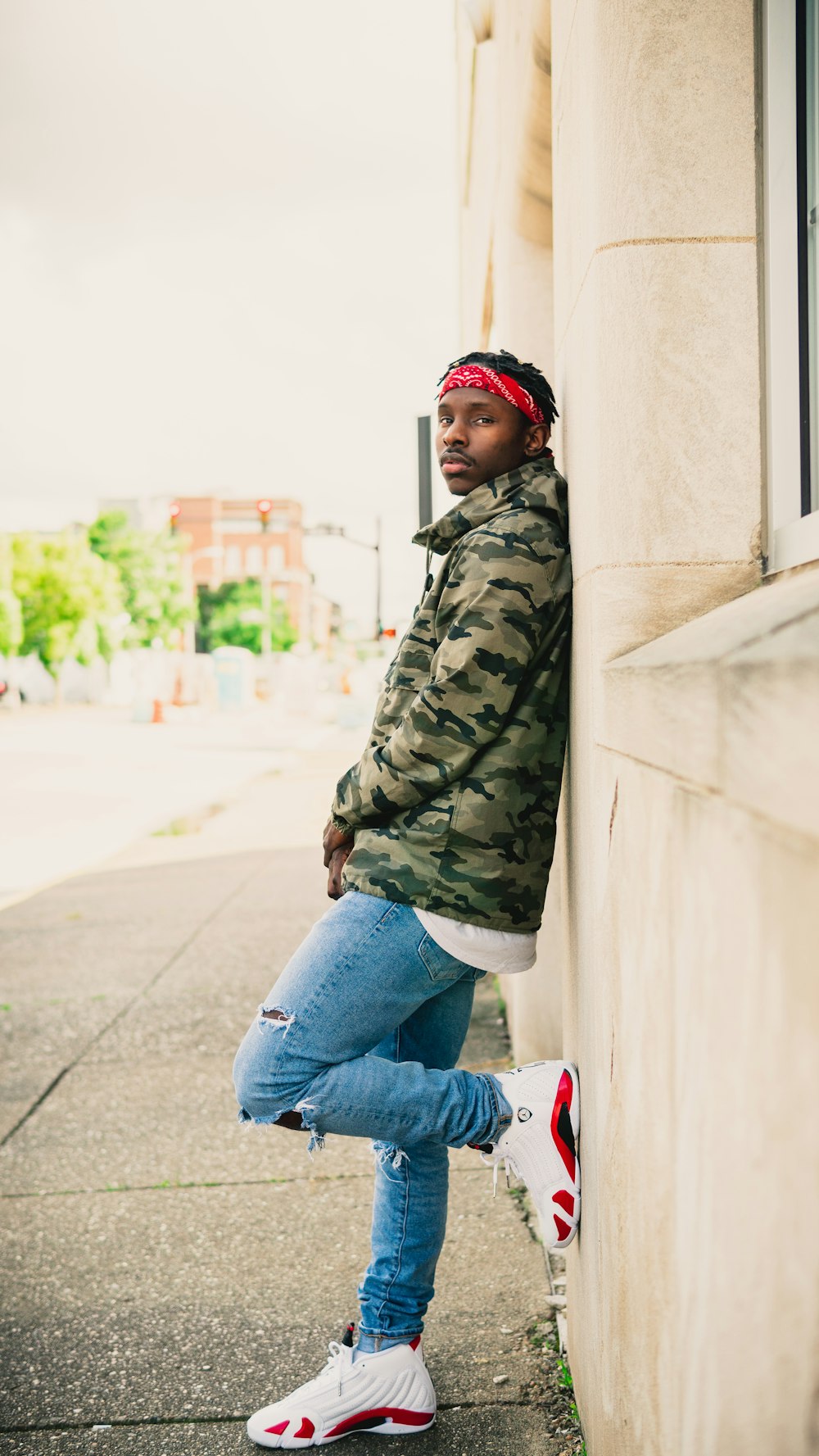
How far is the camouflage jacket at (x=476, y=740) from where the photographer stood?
2092mm

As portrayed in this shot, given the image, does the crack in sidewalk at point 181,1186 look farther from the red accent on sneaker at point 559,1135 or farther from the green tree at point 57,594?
the green tree at point 57,594

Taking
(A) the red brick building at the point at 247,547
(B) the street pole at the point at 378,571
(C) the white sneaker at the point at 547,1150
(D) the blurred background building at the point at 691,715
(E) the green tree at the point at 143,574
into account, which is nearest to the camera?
(D) the blurred background building at the point at 691,715

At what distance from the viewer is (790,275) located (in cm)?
188

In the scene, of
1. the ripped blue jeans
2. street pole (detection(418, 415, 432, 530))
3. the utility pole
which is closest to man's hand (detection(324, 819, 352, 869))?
the ripped blue jeans

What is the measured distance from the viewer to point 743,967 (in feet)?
3.66

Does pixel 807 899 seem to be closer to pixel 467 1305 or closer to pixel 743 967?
pixel 743 967

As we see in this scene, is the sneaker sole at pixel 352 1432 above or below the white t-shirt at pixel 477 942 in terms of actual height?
below

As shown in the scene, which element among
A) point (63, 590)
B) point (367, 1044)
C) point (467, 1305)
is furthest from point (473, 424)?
point (63, 590)

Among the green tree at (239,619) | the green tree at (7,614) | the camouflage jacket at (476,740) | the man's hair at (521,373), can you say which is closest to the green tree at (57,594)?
the green tree at (7,614)

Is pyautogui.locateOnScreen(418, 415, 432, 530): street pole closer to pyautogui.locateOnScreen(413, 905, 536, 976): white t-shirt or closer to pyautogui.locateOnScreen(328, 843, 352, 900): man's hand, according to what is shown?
pyautogui.locateOnScreen(328, 843, 352, 900): man's hand

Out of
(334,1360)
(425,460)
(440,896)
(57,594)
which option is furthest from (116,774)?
(57,594)

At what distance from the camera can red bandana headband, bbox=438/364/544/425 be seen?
238cm

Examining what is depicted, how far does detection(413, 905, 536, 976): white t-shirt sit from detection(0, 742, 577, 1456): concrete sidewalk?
0.56 meters

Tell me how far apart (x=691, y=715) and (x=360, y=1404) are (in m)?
1.83
